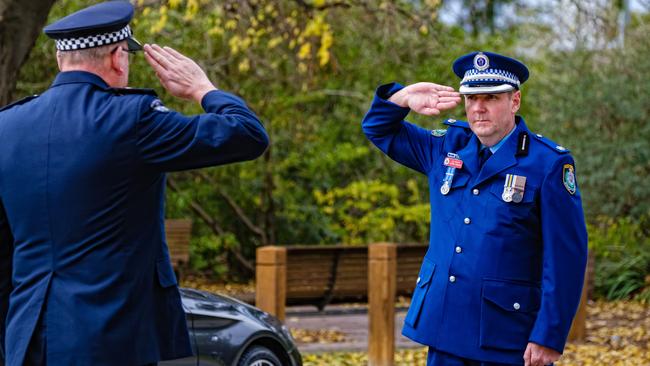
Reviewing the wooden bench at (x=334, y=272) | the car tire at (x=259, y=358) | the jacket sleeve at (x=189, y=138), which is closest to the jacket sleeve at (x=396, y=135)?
the jacket sleeve at (x=189, y=138)

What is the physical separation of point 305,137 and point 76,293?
586 inches

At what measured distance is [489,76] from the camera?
17.0 ft

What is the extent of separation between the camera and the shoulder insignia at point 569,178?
5.02 metres

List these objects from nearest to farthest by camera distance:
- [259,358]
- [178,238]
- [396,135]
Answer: [396,135], [259,358], [178,238]

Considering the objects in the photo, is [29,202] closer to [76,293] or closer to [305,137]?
[76,293]

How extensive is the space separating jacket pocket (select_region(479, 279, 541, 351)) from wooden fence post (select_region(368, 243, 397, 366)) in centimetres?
539

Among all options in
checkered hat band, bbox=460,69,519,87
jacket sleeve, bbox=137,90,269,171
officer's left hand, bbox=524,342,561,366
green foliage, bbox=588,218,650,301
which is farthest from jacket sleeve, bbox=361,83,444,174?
green foliage, bbox=588,218,650,301

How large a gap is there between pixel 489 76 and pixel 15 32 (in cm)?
581

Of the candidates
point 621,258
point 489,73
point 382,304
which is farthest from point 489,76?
point 621,258

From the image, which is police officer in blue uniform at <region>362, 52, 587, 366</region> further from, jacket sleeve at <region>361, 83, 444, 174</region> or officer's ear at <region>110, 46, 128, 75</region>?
officer's ear at <region>110, 46, 128, 75</region>

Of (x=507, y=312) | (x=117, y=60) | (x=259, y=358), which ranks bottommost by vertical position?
(x=259, y=358)

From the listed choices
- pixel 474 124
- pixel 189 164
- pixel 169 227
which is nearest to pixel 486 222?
pixel 474 124

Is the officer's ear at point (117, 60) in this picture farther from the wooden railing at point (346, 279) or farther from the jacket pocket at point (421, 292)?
the wooden railing at point (346, 279)

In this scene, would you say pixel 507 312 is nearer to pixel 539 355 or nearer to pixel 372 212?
pixel 539 355
